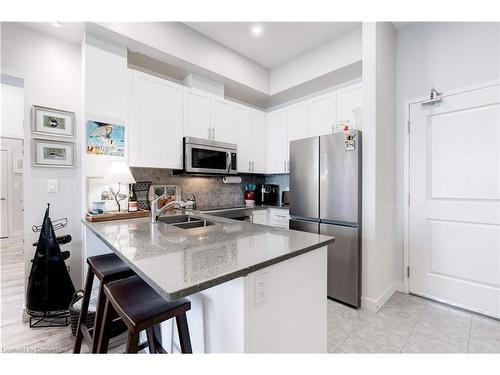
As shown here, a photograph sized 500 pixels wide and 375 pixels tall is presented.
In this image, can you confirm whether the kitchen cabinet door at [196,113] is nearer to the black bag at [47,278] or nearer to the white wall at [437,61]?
the black bag at [47,278]

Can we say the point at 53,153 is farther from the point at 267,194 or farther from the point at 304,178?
the point at 267,194

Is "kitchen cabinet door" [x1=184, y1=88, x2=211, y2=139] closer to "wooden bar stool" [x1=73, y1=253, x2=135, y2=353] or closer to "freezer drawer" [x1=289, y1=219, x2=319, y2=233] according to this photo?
"freezer drawer" [x1=289, y1=219, x2=319, y2=233]

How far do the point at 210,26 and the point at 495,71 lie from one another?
2.73 m

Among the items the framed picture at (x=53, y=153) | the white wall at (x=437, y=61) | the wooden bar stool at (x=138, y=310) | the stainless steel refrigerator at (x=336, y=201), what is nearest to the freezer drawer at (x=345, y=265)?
the stainless steel refrigerator at (x=336, y=201)

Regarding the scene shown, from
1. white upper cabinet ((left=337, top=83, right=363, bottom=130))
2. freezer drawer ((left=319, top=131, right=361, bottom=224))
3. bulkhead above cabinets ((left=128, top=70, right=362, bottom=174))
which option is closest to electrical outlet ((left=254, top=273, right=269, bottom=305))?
freezer drawer ((left=319, top=131, right=361, bottom=224))

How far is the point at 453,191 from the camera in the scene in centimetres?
229

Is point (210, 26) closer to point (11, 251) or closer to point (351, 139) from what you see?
point (351, 139)

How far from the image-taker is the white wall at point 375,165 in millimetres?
2215

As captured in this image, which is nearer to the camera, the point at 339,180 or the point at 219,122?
the point at 339,180

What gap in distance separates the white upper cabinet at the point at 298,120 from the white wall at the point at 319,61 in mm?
299

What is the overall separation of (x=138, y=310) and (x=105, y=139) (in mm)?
1789

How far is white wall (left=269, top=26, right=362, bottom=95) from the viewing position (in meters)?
2.67

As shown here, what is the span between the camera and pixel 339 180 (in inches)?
91.9

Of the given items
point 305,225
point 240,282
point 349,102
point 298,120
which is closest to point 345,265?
point 305,225
